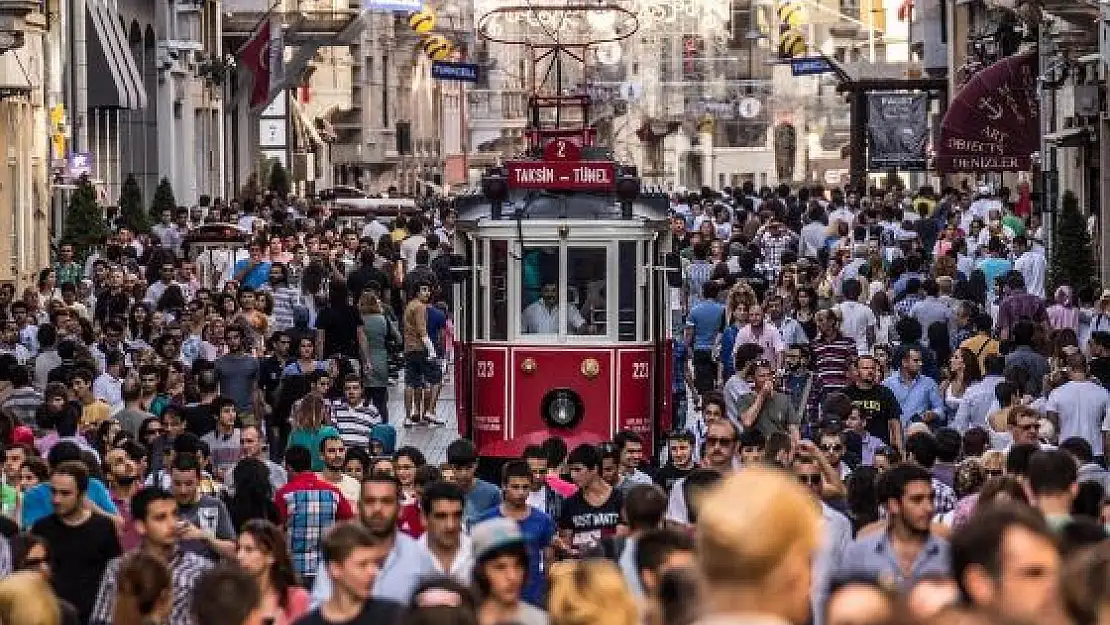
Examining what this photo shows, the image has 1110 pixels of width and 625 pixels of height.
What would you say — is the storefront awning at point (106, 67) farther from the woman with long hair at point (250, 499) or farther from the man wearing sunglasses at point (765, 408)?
the woman with long hair at point (250, 499)

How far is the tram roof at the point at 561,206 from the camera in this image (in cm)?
2470

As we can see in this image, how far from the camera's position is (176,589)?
12914 millimetres

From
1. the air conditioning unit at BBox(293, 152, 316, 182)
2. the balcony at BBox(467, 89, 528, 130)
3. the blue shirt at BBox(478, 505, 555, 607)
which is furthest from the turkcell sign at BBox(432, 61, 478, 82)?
the balcony at BBox(467, 89, 528, 130)

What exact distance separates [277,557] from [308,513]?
4176 mm

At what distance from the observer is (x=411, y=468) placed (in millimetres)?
17266

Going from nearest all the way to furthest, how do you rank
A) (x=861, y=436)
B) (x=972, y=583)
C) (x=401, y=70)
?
(x=972, y=583) → (x=861, y=436) → (x=401, y=70)

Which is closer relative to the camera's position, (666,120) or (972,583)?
(972,583)

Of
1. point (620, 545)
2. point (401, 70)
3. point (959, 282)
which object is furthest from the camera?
point (401, 70)

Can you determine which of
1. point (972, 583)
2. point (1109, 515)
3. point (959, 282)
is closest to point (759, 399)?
point (1109, 515)

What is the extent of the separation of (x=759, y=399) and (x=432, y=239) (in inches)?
856

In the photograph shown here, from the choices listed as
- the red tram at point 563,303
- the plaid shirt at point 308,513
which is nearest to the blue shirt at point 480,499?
the plaid shirt at point 308,513

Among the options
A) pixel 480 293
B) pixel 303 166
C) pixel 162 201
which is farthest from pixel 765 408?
pixel 303 166

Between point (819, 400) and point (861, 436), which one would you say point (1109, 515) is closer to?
point (861, 436)

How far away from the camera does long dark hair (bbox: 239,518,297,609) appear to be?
486 inches
